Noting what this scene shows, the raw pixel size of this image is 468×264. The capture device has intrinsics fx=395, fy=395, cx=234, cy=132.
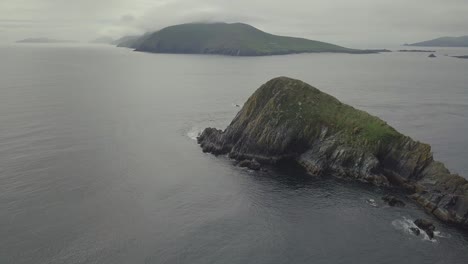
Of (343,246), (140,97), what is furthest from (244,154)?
(140,97)

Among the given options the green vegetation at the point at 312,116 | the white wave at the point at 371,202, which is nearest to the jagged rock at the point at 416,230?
the white wave at the point at 371,202

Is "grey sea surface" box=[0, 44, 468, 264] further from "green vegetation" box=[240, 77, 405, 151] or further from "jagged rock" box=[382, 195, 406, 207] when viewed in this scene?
"green vegetation" box=[240, 77, 405, 151]

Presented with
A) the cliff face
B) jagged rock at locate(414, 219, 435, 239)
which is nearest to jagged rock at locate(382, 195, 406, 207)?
the cliff face

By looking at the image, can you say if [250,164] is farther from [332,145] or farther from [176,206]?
[176,206]

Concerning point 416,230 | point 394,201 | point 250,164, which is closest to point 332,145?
point 250,164

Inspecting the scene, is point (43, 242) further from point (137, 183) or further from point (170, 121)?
point (170, 121)
